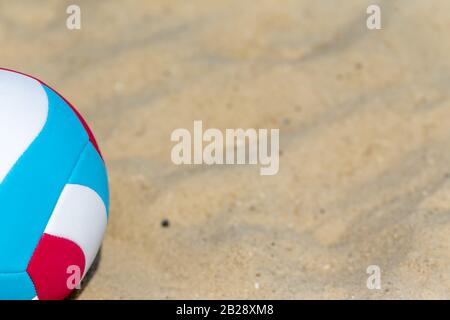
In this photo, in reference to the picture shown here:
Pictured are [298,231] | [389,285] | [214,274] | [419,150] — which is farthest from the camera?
[419,150]

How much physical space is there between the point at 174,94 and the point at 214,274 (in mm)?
1121

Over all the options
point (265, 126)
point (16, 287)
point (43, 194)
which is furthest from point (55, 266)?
point (265, 126)

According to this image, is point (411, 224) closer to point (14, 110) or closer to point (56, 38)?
point (14, 110)

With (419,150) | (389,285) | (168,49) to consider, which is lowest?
(389,285)

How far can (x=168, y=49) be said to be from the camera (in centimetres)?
356

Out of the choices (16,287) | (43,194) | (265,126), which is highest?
(265,126)

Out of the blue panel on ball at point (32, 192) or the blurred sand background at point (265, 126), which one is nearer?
the blue panel on ball at point (32, 192)

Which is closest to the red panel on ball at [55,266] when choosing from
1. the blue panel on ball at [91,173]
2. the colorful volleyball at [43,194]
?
the colorful volleyball at [43,194]

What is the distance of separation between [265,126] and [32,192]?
147cm

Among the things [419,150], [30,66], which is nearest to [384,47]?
[419,150]

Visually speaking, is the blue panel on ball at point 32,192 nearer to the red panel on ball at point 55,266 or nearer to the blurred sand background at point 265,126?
the red panel on ball at point 55,266

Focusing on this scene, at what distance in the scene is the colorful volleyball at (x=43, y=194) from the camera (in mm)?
1988

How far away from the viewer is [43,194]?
2.04 metres

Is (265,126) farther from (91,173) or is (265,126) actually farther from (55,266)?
(55,266)
